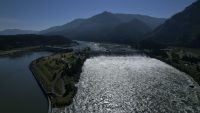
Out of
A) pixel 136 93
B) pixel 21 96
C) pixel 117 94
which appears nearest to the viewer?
pixel 117 94

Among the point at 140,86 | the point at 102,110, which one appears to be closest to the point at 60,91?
the point at 102,110

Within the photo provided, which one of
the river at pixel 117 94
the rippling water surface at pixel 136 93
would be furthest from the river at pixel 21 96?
the rippling water surface at pixel 136 93

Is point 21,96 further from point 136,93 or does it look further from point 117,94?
point 136,93

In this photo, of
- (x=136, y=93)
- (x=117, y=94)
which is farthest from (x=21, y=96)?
(x=136, y=93)

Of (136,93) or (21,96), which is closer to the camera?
(136,93)

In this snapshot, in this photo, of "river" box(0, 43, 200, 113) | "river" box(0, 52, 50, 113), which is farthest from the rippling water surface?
"river" box(0, 52, 50, 113)

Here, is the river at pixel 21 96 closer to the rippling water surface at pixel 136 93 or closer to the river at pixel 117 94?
the river at pixel 117 94

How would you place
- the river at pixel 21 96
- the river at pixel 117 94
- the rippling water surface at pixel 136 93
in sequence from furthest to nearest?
the river at pixel 21 96, the river at pixel 117 94, the rippling water surface at pixel 136 93

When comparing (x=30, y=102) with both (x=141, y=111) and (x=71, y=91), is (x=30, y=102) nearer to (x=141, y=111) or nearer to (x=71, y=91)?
(x=71, y=91)

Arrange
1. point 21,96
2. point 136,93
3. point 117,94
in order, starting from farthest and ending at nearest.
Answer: point 21,96
point 136,93
point 117,94
